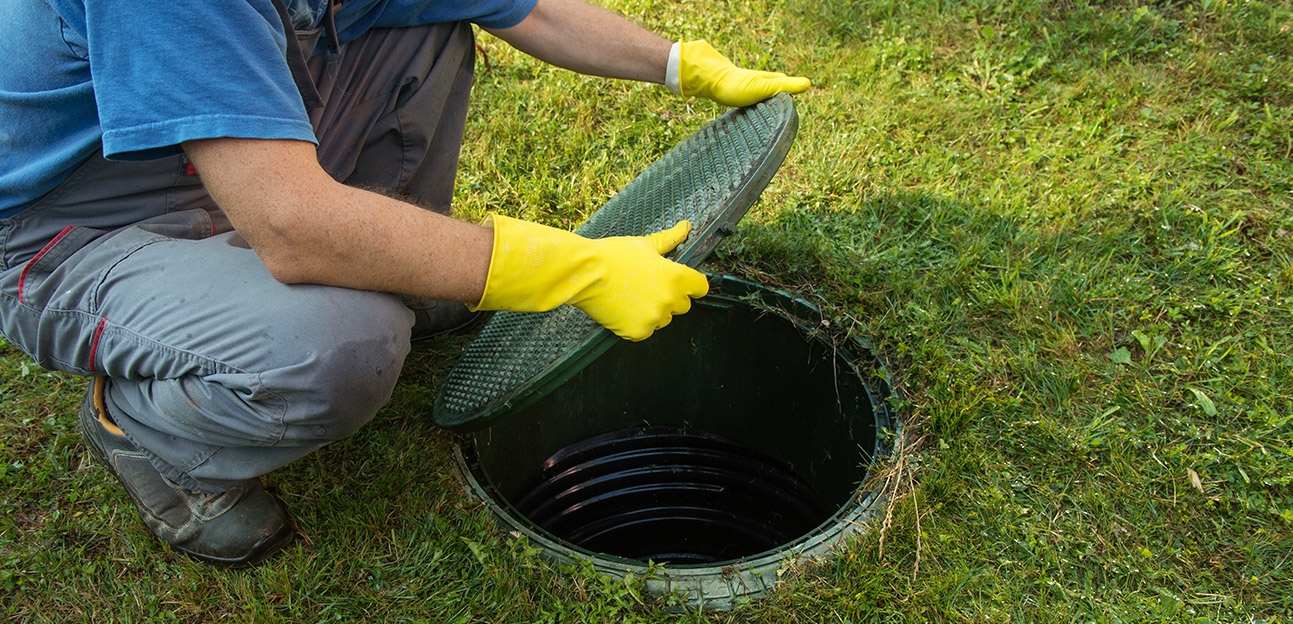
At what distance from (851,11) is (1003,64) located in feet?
1.87

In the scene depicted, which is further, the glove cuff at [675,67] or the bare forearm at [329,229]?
the glove cuff at [675,67]

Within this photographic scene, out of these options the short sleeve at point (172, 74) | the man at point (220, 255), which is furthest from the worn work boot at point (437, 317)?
the short sleeve at point (172, 74)

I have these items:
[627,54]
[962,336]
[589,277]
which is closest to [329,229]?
[589,277]

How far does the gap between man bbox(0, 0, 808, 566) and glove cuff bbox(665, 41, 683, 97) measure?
0.61 metres

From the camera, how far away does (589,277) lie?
1.62m

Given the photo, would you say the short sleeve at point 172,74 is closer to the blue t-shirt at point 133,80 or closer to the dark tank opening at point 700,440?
the blue t-shirt at point 133,80

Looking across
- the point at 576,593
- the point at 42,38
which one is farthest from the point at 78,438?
the point at 576,593

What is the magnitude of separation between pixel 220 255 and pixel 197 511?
0.54 m

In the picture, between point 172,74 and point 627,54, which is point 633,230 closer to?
point 627,54

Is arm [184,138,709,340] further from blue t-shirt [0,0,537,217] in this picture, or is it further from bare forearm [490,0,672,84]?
bare forearm [490,0,672,84]

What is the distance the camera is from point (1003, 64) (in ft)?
9.96

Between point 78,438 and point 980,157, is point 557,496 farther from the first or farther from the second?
point 980,157

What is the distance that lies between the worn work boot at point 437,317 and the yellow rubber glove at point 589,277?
26.9 inches

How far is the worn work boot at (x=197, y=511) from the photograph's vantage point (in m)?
1.76
